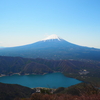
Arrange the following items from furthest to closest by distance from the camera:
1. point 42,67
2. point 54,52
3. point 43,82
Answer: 1. point 54,52
2. point 42,67
3. point 43,82

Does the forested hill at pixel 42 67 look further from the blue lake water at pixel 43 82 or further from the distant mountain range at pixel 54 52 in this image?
the distant mountain range at pixel 54 52

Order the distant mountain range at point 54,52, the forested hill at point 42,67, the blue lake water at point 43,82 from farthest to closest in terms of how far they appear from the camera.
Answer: the distant mountain range at point 54,52 → the forested hill at point 42,67 → the blue lake water at point 43,82

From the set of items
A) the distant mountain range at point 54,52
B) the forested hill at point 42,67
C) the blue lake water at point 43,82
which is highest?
the distant mountain range at point 54,52

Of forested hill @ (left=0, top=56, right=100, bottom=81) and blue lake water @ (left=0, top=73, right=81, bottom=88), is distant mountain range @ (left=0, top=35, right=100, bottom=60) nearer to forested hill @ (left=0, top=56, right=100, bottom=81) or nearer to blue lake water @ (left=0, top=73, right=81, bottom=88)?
forested hill @ (left=0, top=56, right=100, bottom=81)

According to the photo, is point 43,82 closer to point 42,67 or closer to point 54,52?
point 42,67

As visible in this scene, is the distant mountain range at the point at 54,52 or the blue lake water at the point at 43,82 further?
the distant mountain range at the point at 54,52

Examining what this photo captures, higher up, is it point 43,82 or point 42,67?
point 42,67

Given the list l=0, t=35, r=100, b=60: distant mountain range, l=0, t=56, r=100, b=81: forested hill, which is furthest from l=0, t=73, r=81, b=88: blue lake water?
l=0, t=35, r=100, b=60: distant mountain range

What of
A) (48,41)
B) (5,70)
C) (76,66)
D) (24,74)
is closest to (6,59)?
(5,70)

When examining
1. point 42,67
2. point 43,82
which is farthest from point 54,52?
point 43,82

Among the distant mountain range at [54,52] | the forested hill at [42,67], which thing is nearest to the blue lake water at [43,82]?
the forested hill at [42,67]

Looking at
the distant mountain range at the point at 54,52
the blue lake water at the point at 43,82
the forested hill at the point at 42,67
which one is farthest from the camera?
the distant mountain range at the point at 54,52
